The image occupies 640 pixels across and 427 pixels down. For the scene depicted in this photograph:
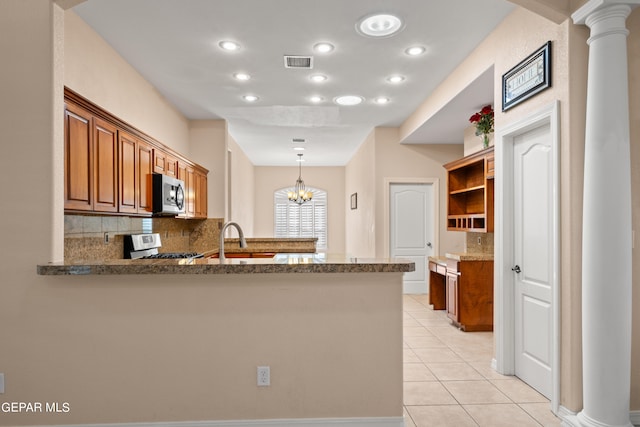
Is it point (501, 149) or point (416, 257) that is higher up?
point (501, 149)

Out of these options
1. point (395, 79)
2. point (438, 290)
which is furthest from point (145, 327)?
point (438, 290)

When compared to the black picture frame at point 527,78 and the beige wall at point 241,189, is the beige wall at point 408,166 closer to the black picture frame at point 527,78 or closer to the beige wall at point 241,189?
the beige wall at point 241,189

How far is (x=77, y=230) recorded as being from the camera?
10.1ft

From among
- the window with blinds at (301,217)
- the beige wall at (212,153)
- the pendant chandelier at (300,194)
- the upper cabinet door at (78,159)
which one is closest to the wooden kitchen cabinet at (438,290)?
the beige wall at (212,153)

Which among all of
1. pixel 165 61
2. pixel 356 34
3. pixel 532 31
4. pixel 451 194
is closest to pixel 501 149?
pixel 532 31

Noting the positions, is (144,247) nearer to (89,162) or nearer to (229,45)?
(89,162)

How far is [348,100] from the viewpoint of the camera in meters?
5.01

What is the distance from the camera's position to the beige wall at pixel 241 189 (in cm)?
693

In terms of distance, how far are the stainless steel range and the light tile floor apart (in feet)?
8.66

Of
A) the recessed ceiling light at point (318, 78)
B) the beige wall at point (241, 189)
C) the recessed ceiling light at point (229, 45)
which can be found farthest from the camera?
the beige wall at point (241, 189)

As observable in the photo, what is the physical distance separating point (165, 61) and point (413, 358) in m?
3.71

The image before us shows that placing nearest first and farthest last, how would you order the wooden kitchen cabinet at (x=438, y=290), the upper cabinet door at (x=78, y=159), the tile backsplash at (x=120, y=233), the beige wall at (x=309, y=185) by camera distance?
the upper cabinet door at (x=78, y=159), the tile backsplash at (x=120, y=233), the wooden kitchen cabinet at (x=438, y=290), the beige wall at (x=309, y=185)

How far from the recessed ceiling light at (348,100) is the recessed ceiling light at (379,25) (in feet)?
5.34

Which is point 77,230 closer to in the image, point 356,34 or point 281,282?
point 281,282
